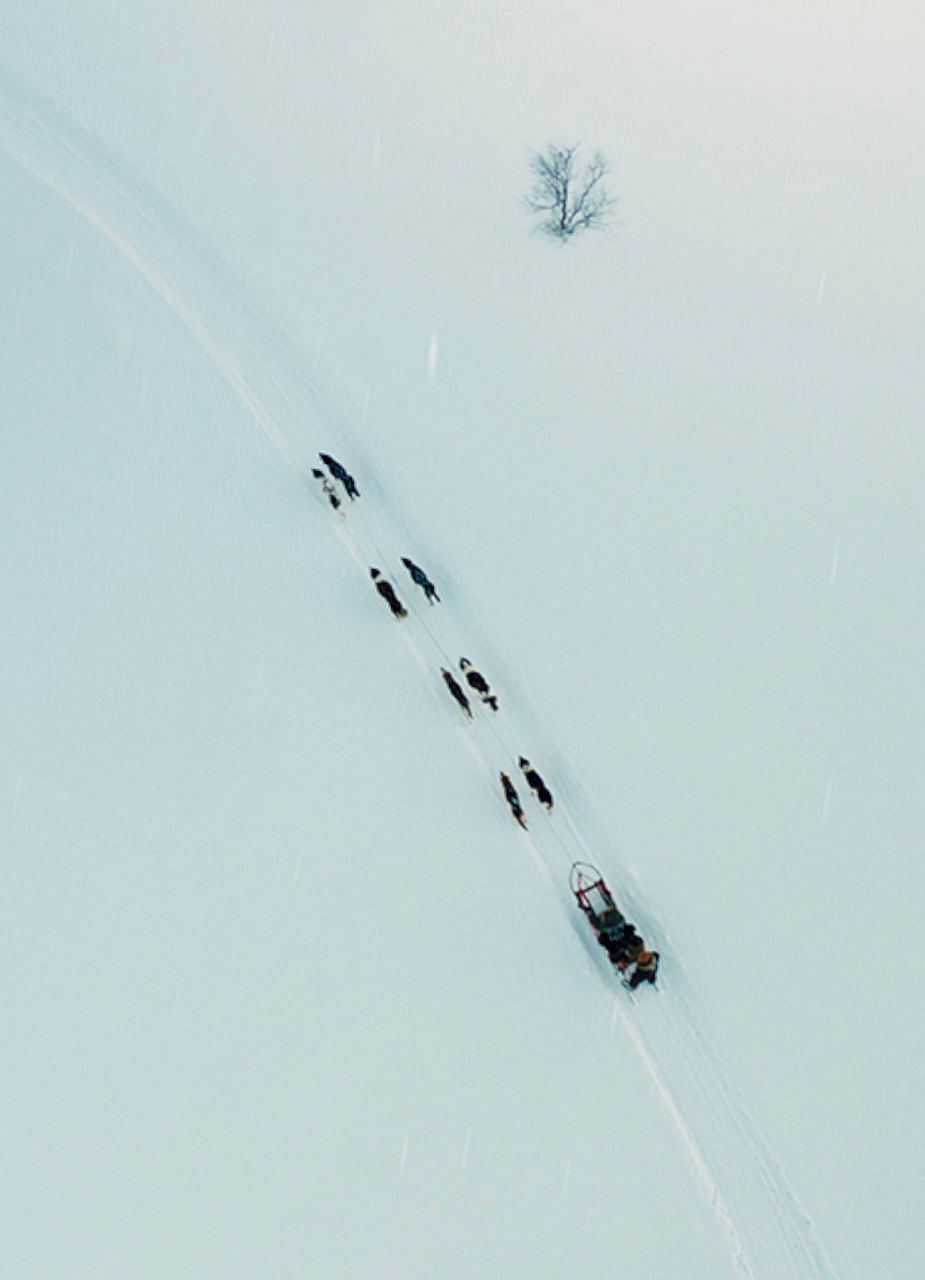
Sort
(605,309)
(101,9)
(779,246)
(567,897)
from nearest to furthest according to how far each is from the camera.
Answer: (567,897)
(605,309)
(779,246)
(101,9)

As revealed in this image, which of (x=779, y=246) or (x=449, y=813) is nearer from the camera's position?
(x=449, y=813)

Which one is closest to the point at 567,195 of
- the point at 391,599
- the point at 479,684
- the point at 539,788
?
the point at 391,599

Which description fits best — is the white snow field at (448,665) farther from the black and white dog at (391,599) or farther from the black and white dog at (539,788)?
the black and white dog at (391,599)

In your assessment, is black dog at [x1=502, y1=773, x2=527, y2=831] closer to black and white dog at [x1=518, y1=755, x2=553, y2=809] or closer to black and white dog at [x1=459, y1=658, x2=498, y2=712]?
black and white dog at [x1=518, y1=755, x2=553, y2=809]

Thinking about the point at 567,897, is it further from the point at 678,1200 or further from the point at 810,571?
the point at 810,571

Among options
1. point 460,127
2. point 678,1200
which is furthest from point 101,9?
point 678,1200

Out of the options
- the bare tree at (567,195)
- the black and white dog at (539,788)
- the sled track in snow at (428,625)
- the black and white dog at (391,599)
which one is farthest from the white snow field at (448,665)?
the bare tree at (567,195)

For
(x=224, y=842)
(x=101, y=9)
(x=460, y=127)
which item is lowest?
(x=224, y=842)
